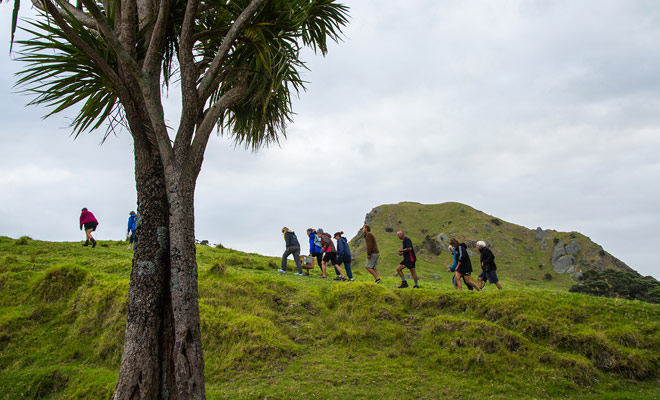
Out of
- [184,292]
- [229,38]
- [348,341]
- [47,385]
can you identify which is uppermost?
[229,38]

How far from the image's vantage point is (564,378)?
743 centimetres

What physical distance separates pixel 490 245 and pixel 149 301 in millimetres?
96894

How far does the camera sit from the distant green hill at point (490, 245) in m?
80.0

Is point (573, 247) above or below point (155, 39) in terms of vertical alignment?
below

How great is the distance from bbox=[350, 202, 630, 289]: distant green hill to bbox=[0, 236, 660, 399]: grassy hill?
57.7 metres

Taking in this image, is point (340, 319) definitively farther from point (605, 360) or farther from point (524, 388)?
point (605, 360)

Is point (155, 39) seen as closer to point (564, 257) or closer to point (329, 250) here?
point (329, 250)

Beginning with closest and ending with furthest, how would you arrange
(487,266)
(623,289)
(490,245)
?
(487,266)
(623,289)
(490,245)

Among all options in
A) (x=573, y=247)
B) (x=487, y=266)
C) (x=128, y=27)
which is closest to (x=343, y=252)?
(x=487, y=266)

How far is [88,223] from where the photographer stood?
1838 centimetres

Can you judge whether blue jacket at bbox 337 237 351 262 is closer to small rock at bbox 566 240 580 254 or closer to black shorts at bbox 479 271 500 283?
black shorts at bbox 479 271 500 283

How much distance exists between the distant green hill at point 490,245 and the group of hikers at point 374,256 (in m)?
53.2

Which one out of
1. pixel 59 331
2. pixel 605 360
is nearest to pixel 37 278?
pixel 59 331

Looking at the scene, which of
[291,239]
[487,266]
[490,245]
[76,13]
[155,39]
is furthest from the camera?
→ [490,245]
